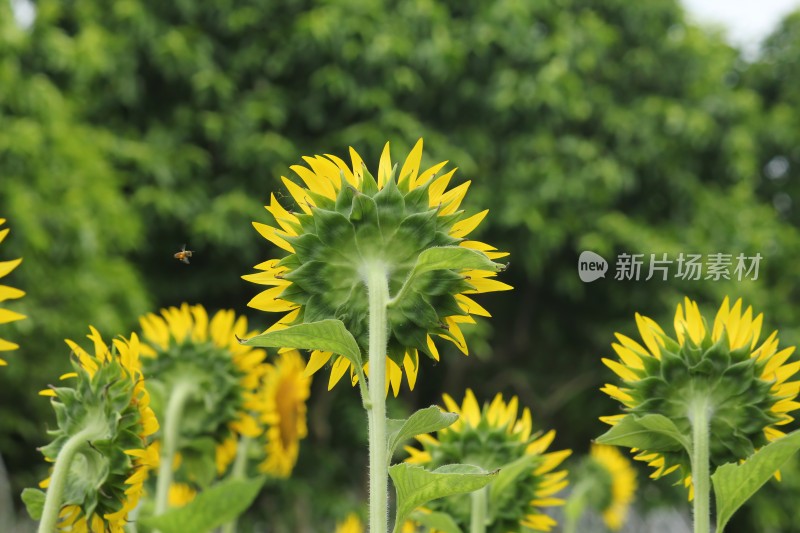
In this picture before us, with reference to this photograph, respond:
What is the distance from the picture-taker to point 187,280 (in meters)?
4.35

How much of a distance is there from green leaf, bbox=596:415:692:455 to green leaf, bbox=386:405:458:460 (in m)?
0.08

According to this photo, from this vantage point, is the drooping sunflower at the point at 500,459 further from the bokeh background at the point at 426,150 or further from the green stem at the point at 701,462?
the bokeh background at the point at 426,150

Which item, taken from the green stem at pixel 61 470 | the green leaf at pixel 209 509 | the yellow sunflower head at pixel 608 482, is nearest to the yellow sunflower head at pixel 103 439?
the green stem at pixel 61 470

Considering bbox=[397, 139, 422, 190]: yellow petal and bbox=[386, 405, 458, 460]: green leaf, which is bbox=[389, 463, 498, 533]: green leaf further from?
bbox=[397, 139, 422, 190]: yellow petal

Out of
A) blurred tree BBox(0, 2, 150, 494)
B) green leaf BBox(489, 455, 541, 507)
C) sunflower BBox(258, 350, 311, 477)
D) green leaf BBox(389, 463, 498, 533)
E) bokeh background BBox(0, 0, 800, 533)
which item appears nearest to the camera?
green leaf BBox(389, 463, 498, 533)

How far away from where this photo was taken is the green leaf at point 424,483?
386 mm

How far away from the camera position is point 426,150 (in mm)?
4305

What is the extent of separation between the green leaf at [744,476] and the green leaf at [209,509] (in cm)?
21

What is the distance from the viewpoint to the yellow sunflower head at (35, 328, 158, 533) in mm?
513

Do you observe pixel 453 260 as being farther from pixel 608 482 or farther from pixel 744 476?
pixel 608 482

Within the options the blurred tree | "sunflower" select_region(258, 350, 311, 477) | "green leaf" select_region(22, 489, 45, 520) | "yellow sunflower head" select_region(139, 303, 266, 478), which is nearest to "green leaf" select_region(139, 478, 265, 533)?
"green leaf" select_region(22, 489, 45, 520)

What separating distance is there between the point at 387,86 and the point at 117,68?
1.16 metres

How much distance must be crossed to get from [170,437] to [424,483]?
0.38 metres

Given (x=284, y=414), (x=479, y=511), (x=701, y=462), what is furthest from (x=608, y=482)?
(x=701, y=462)
